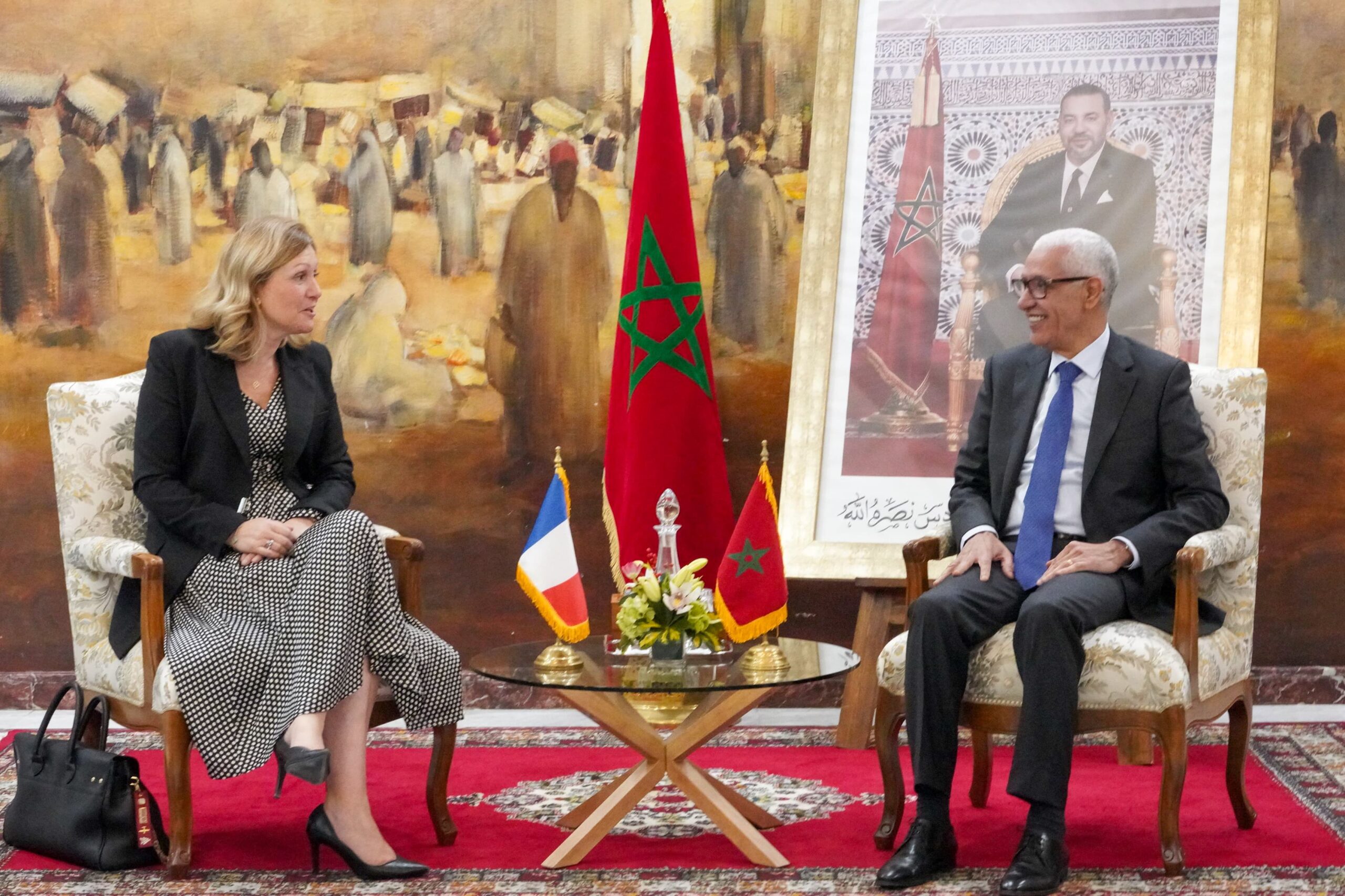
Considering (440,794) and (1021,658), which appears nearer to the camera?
(1021,658)

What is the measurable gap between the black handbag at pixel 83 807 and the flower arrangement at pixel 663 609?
3.84 feet

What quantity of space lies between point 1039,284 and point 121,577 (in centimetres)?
240

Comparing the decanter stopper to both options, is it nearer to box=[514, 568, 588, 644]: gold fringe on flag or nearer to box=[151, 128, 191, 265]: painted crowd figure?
box=[514, 568, 588, 644]: gold fringe on flag

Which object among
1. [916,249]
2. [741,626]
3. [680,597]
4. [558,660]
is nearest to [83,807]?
[558,660]

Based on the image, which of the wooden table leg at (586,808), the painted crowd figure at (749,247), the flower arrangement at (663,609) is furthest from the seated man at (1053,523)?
the painted crowd figure at (749,247)

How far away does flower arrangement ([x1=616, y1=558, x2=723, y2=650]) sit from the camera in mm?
3250

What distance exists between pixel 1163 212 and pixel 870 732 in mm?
1917

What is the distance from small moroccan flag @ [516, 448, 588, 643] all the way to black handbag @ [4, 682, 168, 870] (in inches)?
38.8

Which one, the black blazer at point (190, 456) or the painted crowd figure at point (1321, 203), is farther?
the painted crowd figure at point (1321, 203)

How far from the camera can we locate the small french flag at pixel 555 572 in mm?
3479

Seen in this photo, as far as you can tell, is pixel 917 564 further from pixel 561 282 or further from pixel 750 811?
pixel 561 282

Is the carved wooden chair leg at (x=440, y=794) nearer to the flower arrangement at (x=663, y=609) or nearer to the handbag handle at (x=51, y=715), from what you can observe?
the flower arrangement at (x=663, y=609)

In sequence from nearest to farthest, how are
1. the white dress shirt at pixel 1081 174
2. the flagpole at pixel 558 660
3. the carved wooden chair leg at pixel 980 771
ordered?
the flagpole at pixel 558 660 < the carved wooden chair leg at pixel 980 771 < the white dress shirt at pixel 1081 174

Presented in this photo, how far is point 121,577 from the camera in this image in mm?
3668
